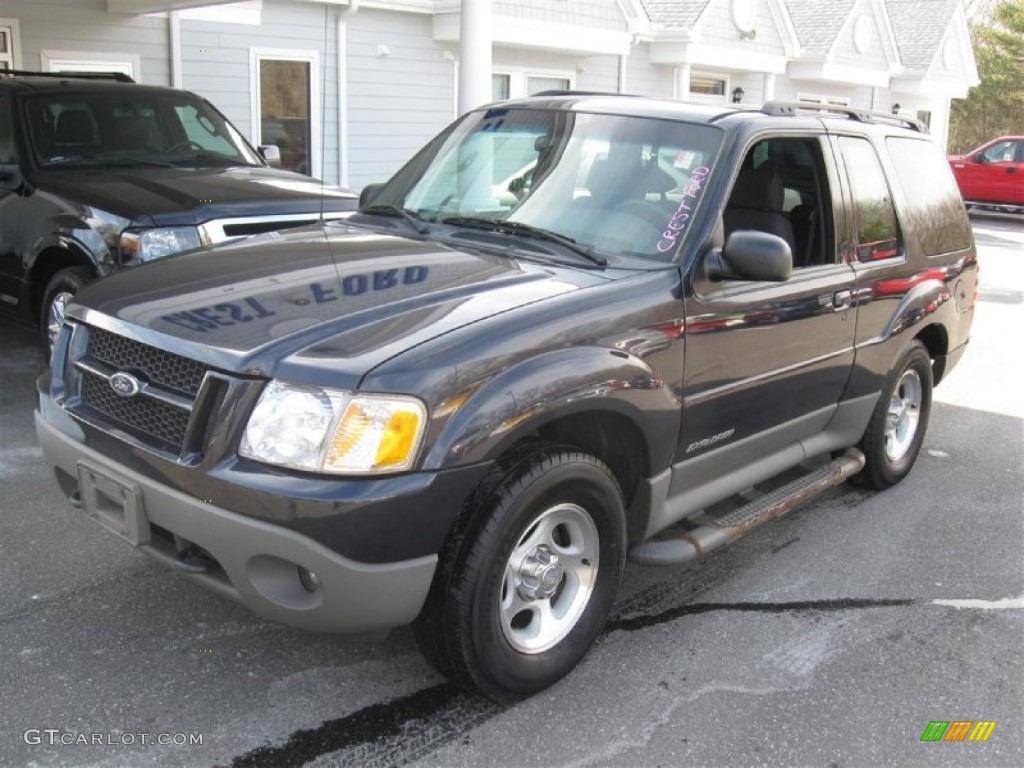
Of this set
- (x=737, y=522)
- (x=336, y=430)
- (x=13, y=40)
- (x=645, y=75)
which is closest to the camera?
(x=336, y=430)

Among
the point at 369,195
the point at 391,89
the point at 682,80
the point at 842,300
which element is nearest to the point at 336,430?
the point at 369,195

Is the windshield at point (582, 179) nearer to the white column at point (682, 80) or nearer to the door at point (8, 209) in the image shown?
the door at point (8, 209)

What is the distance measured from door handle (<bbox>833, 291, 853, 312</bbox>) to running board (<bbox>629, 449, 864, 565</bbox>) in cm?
80

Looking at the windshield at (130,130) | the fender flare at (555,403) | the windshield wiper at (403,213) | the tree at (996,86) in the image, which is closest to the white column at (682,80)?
the windshield at (130,130)

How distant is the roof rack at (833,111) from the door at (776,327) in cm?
14

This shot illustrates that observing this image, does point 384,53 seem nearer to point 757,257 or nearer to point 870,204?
point 870,204

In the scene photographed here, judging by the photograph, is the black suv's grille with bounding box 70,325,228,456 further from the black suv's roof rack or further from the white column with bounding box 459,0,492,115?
the white column with bounding box 459,0,492,115

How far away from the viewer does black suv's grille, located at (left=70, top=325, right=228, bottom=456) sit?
9.53 ft

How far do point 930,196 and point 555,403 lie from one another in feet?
10.7

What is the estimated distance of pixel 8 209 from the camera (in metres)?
6.62

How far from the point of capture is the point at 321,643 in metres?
3.61

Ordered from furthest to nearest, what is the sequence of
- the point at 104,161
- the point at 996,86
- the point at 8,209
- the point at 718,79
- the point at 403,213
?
the point at 996,86, the point at 718,79, the point at 104,161, the point at 8,209, the point at 403,213

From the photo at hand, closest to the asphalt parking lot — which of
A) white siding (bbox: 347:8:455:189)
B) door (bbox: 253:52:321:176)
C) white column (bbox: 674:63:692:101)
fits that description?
door (bbox: 253:52:321:176)

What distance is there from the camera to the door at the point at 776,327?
3764 mm
